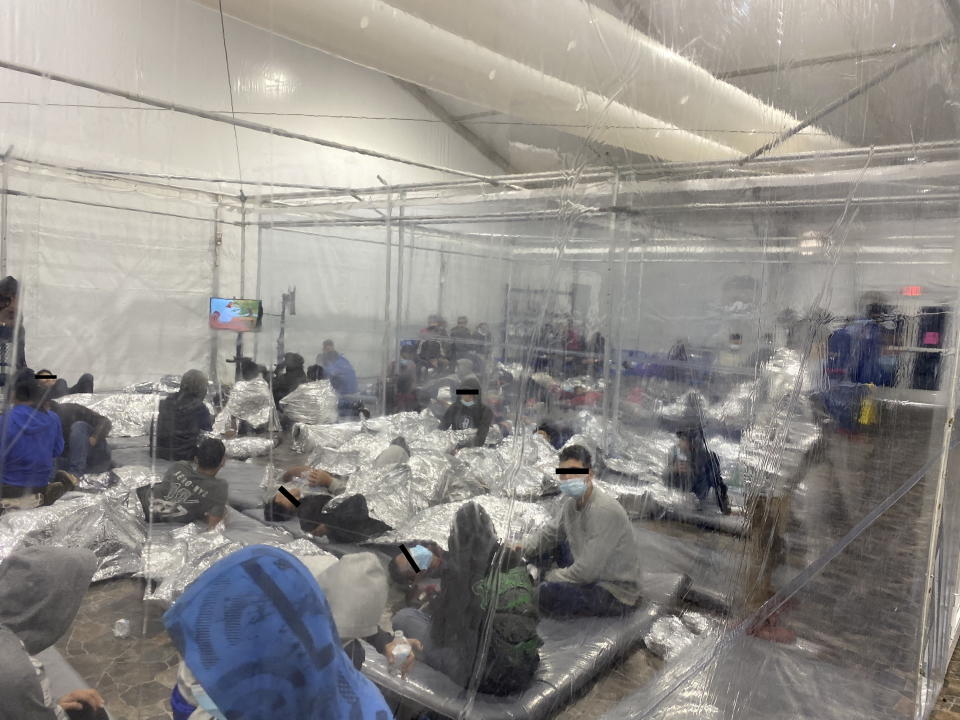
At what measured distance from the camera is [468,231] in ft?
2.32

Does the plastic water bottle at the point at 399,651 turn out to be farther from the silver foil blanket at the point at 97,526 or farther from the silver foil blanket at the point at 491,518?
the silver foil blanket at the point at 97,526

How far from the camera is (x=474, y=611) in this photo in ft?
2.31

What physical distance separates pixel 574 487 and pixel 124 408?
54cm

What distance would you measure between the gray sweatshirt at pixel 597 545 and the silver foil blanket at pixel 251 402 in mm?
366

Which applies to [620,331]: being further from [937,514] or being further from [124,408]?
[937,514]

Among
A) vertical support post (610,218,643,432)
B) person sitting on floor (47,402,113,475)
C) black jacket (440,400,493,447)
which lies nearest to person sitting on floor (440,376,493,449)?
black jacket (440,400,493,447)

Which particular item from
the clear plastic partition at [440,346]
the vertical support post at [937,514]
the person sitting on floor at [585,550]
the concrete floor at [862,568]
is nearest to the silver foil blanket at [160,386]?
the clear plastic partition at [440,346]

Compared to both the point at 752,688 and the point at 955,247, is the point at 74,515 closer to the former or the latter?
the point at 752,688

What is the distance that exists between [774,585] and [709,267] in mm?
623

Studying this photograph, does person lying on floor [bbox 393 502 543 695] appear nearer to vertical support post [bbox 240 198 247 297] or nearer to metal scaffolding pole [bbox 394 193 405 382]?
metal scaffolding pole [bbox 394 193 405 382]

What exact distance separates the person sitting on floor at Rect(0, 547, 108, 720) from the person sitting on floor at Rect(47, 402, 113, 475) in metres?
0.07

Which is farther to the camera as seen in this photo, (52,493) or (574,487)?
(574,487)

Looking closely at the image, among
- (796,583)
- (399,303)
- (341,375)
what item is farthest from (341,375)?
(796,583)

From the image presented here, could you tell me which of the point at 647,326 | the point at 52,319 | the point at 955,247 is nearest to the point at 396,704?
the point at 52,319
